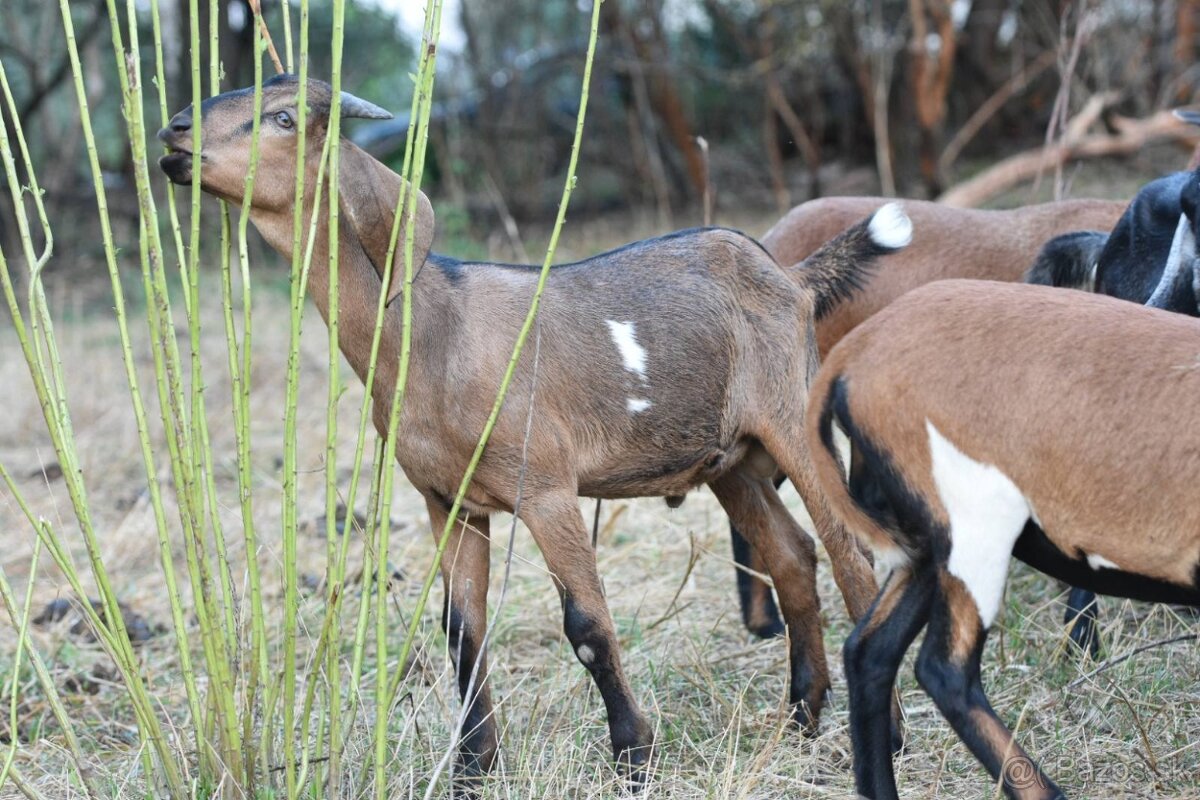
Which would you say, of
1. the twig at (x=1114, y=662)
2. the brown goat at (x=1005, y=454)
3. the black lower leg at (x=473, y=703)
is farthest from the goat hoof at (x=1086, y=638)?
the black lower leg at (x=473, y=703)

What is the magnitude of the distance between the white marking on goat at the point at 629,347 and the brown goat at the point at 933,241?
4.79 ft

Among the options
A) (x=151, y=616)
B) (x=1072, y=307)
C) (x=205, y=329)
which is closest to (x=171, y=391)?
(x=1072, y=307)

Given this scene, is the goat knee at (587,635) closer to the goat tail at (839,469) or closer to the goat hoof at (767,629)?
the goat tail at (839,469)

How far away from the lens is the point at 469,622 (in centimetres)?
375

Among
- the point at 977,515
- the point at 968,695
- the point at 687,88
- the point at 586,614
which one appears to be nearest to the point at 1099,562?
the point at 977,515

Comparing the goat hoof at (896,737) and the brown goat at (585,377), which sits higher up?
the brown goat at (585,377)

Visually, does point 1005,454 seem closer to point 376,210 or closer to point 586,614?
point 586,614

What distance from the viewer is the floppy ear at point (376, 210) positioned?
342 centimetres

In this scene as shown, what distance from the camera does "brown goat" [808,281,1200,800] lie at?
2.63 metres

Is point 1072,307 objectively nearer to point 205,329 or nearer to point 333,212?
point 333,212

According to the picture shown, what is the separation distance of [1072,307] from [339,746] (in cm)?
183

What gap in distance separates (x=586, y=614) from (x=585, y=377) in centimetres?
64

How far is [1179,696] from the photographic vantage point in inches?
147

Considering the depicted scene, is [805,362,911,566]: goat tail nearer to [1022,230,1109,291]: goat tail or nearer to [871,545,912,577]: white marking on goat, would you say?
[871,545,912,577]: white marking on goat
